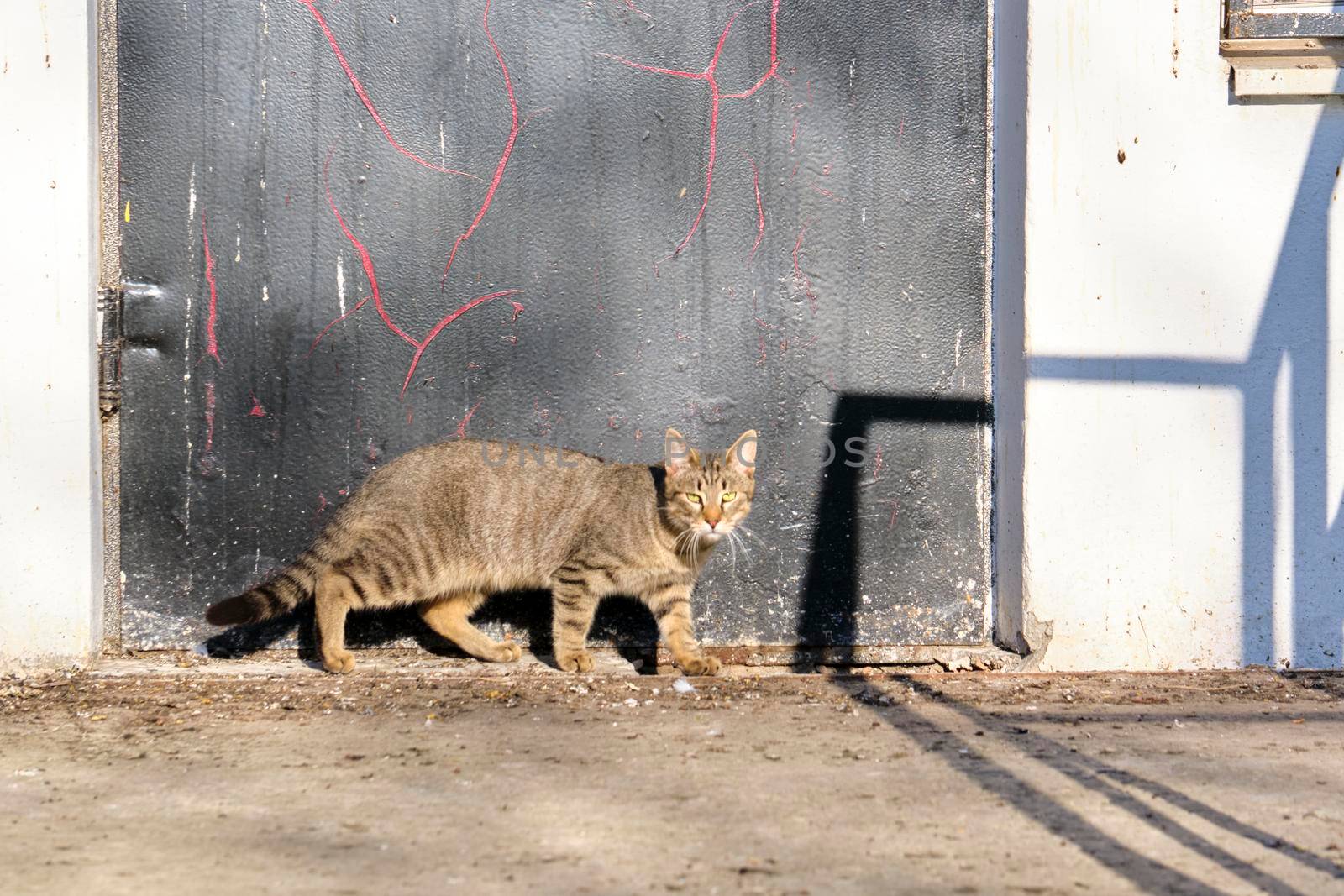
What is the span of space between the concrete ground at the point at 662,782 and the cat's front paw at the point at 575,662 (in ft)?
0.22

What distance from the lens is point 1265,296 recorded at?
4488mm

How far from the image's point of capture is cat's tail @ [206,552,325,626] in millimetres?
4203

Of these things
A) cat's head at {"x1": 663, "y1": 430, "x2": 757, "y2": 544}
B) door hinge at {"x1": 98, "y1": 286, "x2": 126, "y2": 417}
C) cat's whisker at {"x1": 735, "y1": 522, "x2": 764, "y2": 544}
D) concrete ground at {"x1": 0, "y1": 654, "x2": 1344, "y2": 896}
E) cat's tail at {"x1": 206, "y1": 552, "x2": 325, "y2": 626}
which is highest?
door hinge at {"x1": 98, "y1": 286, "x2": 126, "y2": 417}

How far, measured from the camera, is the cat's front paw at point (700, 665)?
4.50m

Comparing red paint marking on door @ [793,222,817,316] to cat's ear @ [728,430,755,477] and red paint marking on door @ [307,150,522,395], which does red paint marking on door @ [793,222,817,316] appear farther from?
red paint marking on door @ [307,150,522,395]

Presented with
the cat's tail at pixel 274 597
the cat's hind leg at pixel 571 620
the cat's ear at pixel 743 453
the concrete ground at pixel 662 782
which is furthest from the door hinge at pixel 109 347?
the cat's ear at pixel 743 453

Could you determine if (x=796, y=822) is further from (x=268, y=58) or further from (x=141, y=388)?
(x=268, y=58)

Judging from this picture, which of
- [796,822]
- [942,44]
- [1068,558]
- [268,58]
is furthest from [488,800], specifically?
[942,44]

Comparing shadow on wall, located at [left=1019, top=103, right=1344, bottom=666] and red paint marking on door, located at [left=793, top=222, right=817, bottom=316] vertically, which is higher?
red paint marking on door, located at [left=793, top=222, right=817, bottom=316]

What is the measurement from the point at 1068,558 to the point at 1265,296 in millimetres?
1194

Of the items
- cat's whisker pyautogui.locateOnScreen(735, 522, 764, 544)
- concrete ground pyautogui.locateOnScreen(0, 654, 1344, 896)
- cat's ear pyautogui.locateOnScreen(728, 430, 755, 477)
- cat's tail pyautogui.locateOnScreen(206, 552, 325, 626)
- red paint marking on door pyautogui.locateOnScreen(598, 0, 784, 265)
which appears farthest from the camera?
cat's whisker pyautogui.locateOnScreen(735, 522, 764, 544)

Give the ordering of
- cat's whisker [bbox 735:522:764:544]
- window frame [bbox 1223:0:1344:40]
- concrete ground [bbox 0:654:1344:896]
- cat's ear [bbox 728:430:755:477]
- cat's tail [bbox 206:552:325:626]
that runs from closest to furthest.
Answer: concrete ground [bbox 0:654:1344:896] → cat's tail [bbox 206:552:325:626] → window frame [bbox 1223:0:1344:40] → cat's ear [bbox 728:430:755:477] → cat's whisker [bbox 735:522:764:544]

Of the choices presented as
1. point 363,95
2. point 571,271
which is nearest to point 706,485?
point 571,271

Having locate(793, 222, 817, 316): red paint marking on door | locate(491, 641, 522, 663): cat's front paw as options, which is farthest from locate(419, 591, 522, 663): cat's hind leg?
locate(793, 222, 817, 316): red paint marking on door
